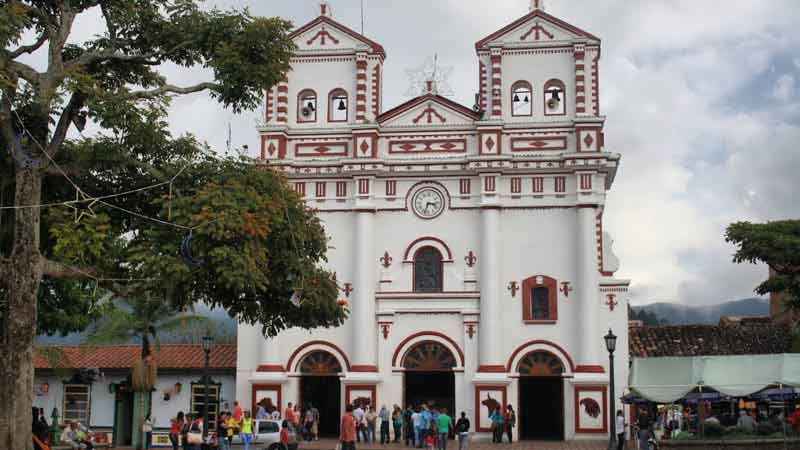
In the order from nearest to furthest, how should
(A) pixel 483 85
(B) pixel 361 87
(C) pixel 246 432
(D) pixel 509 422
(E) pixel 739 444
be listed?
(E) pixel 739 444, (C) pixel 246 432, (D) pixel 509 422, (A) pixel 483 85, (B) pixel 361 87

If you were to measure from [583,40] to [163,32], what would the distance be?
1884 cm

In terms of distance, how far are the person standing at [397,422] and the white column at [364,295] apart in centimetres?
199

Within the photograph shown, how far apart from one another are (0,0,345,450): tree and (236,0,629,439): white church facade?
12377mm

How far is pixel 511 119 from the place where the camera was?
1387 inches

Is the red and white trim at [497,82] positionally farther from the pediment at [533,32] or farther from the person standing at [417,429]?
the person standing at [417,429]

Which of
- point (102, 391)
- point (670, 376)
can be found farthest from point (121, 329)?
point (670, 376)

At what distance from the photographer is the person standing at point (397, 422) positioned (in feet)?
108

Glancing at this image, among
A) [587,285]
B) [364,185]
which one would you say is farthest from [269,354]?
[587,285]

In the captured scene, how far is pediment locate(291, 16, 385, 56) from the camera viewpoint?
119ft

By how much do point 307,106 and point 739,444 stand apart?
19145 millimetres

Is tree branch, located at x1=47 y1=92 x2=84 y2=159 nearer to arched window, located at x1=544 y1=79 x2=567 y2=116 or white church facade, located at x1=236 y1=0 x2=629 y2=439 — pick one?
white church facade, located at x1=236 y1=0 x2=629 y2=439

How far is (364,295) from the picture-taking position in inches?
1352

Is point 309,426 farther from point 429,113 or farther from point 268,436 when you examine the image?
point 429,113

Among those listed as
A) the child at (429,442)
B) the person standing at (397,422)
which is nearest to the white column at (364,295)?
the person standing at (397,422)
